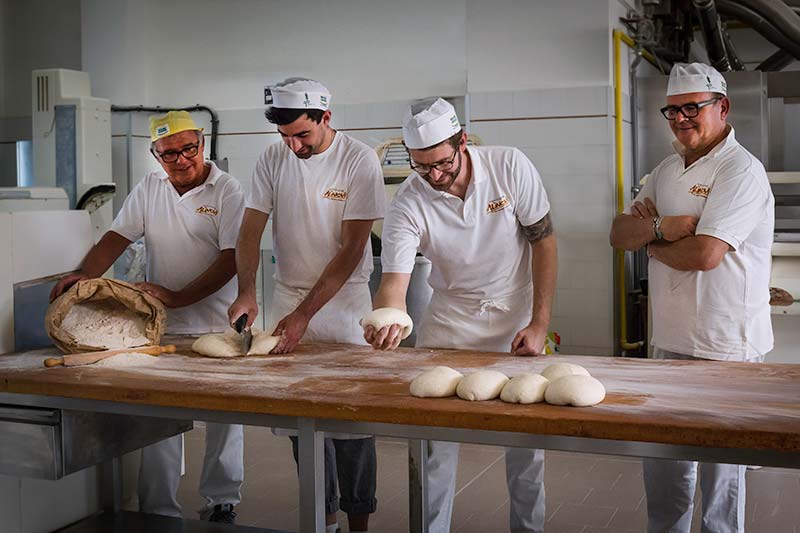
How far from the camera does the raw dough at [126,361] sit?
9.20 ft

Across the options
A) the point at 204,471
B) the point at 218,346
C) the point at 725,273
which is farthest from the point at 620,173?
the point at 218,346

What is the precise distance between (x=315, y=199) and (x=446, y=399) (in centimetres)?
129

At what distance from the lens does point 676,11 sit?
663 centimetres

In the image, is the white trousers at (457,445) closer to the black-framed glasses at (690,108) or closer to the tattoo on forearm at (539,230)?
the tattoo on forearm at (539,230)

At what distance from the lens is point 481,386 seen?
2.25m

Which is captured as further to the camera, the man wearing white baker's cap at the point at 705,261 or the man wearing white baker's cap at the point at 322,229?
the man wearing white baker's cap at the point at 322,229

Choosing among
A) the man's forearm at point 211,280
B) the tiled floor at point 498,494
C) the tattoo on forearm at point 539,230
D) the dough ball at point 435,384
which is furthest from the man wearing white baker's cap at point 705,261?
the man's forearm at point 211,280

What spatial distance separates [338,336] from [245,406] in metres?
1.05

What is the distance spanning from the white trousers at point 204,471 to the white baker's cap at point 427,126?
4.51ft

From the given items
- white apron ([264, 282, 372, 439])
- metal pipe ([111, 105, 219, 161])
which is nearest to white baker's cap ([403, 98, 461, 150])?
white apron ([264, 282, 372, 439])

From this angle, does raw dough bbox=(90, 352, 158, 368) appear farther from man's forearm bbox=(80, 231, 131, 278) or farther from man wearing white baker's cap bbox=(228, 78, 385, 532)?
man's forearm bbox=(80, 231, 131, 278)

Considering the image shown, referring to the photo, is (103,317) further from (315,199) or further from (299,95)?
(299,95)

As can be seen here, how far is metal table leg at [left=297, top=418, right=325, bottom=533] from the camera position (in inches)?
90.7

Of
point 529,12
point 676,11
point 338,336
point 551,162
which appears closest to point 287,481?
point 338,336
